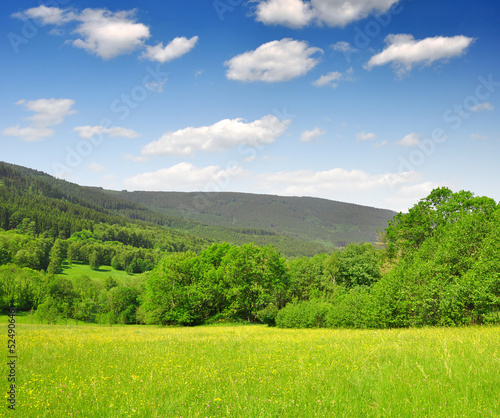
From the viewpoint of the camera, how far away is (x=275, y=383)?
8359 mm

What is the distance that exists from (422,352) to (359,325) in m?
23.0

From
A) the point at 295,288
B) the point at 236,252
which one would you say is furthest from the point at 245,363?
the point at 295,288

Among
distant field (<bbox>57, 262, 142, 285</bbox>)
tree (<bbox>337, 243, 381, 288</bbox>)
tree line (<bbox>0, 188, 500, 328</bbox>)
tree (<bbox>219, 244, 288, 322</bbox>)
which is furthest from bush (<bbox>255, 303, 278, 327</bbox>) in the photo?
distant field (<bbox>57, 262, 142, 285</bbox>)

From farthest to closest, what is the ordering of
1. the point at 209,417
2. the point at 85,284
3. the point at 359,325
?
the point at 85,284, the point at 359,325, the point at 209,417

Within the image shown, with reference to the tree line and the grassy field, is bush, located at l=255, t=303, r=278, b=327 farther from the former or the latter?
the grassy field

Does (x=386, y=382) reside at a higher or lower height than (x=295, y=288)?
higher

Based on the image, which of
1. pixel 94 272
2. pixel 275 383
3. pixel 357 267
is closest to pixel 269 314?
pixel 357 267

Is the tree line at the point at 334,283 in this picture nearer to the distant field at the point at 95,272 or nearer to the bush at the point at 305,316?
the bush at the point at 305,316

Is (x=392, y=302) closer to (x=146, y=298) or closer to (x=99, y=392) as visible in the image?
(x=99, y=392)

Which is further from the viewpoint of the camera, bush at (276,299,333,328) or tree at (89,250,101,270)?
tree at (89,250,101,270)

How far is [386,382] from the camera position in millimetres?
7957

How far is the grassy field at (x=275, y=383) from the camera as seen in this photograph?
6672 mm

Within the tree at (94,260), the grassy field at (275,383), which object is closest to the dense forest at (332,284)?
the grassy field at (275,383)

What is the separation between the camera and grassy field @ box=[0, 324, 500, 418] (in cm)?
667
